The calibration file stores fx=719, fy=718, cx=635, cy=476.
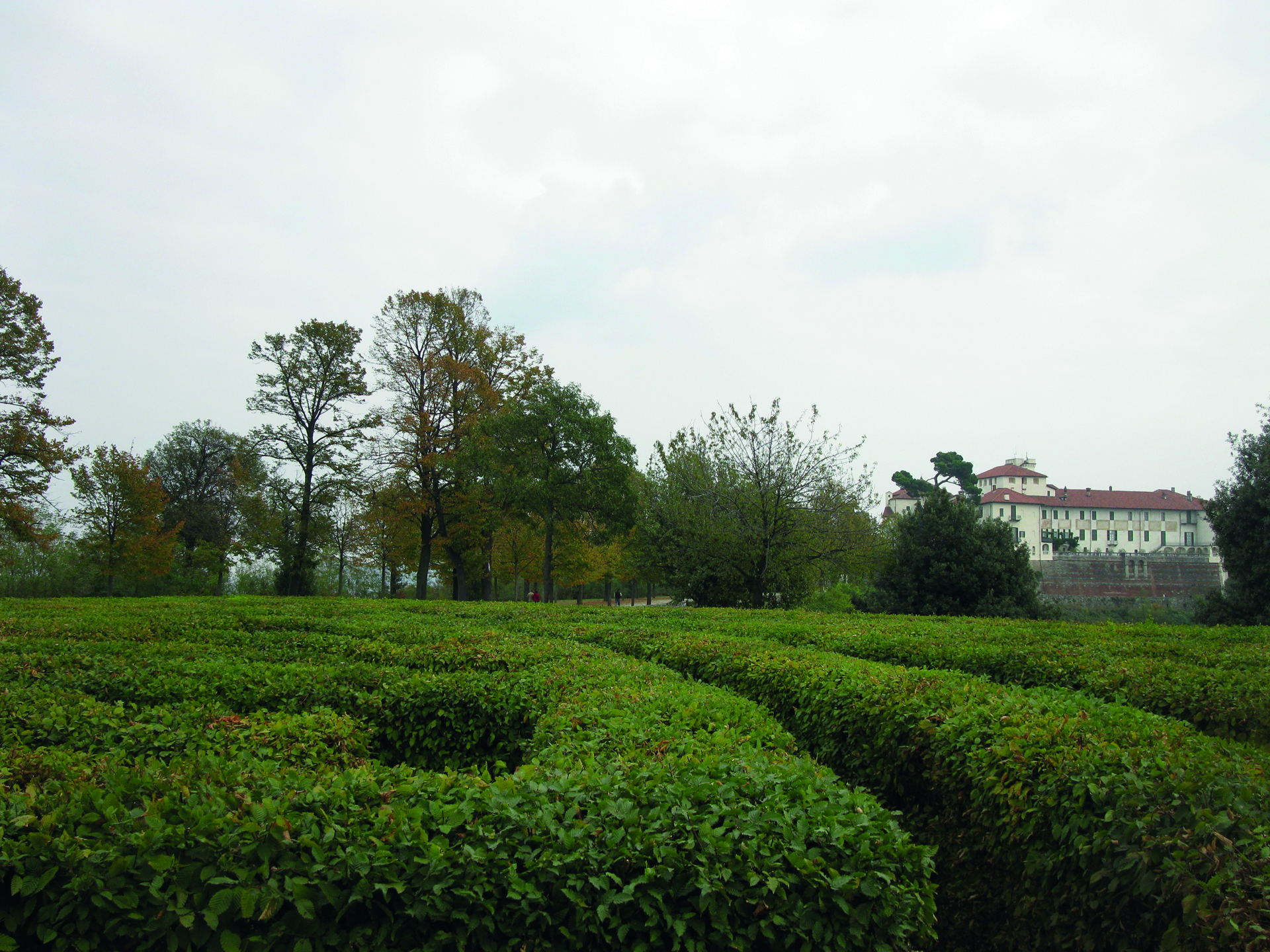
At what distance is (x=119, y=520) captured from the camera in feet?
99.7

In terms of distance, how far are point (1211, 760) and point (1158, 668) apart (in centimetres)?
381

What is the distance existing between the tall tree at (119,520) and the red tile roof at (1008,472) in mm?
81317

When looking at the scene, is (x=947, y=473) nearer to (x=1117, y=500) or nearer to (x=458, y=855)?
(x=1117, y=500)

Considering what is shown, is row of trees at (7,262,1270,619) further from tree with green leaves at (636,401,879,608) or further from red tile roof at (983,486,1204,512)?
→ red tile roof at (983,486,1204,512)

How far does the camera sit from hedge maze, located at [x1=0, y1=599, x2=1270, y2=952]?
2613 millimetres

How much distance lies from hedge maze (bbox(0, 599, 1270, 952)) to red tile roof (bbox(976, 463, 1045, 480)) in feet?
284

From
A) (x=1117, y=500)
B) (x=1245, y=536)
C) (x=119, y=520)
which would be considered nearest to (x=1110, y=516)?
(x=1117, y=500)

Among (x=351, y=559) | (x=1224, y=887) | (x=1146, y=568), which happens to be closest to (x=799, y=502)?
(x=1224, y=887)

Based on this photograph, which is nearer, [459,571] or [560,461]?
[560,461]

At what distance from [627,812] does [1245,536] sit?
2611 centimetres

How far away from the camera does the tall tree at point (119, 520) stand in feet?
97.2

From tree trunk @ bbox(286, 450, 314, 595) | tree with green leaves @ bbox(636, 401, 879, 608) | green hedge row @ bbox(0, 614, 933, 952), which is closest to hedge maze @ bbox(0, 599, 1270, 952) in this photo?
green hedge row @ bbox(0, 614, 933, 952)

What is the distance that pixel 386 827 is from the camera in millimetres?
2887

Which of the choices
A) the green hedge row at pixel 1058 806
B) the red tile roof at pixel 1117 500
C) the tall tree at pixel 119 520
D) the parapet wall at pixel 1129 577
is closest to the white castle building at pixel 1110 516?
the red tile roof at pixel 1117 500
